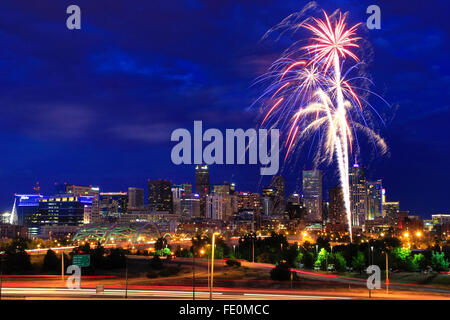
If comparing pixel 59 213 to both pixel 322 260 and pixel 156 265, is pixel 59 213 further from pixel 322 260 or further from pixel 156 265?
pixel 322 260

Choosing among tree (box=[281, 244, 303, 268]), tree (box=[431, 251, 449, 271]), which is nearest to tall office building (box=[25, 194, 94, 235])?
tree (box=[281, 244, 303, 268])

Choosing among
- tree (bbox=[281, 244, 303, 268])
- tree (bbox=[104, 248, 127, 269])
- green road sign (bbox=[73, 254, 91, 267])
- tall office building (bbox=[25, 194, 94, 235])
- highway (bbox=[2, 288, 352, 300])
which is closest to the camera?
highway (bbox=[2, 288, 352, 300])

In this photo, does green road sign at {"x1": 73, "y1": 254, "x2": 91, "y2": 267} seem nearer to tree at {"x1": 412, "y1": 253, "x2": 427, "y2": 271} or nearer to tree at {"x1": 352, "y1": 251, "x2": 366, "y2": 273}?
tree at {"x1": 352, "y1": 251, "x2": 366, "y2": 273}

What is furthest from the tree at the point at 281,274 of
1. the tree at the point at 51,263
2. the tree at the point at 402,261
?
the tree at the point at 51,263

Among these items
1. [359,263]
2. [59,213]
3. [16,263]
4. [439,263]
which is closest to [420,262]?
[439,263]

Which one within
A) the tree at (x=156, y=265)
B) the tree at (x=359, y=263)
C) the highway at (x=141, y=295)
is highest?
the highway at (x=141, y=295)

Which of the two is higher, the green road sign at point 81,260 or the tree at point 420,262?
the green road sign at point 81,260

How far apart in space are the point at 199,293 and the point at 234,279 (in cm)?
1199

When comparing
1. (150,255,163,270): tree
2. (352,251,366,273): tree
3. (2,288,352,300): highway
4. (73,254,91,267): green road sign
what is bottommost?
(150,255,163,270): tree

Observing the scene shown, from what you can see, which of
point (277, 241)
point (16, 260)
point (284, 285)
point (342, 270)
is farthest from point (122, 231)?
point (284, 285)

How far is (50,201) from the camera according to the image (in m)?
194

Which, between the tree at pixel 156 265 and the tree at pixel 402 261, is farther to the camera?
the tree at pixel 156 265

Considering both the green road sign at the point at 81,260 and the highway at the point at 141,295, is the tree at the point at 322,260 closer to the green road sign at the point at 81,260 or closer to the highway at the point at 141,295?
the highway at the point at 141,295
